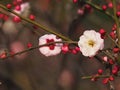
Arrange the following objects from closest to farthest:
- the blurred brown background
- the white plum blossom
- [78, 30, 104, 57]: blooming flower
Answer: [78, 30, 104, 57]: blooming flower < the white plum blossom < the blurred brown background

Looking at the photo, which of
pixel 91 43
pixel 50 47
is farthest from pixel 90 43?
pixel 50 47

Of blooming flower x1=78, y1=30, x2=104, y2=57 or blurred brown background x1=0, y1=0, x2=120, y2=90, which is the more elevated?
blooming flower x1=78, y1=30, x2=104, y2=57

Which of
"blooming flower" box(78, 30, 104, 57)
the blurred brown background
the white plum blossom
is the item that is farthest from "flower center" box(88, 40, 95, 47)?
the blurred brown background

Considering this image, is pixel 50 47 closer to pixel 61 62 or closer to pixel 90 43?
pixel 90 43

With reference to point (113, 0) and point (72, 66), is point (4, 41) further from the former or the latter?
point (113, 0)

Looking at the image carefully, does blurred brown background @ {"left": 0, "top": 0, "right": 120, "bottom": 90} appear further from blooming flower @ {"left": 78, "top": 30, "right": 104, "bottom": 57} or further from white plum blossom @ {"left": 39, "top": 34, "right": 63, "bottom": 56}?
blooming flower @ {"left": 78, "top": 30, "right": 104, "bottom": 57}

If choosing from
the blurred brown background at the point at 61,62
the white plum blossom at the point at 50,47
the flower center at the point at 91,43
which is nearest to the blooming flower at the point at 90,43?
the flower center at the point at 91,43

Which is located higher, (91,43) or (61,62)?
(91,43)

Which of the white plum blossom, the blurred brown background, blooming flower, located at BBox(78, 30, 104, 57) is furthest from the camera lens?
the blurred brown background
